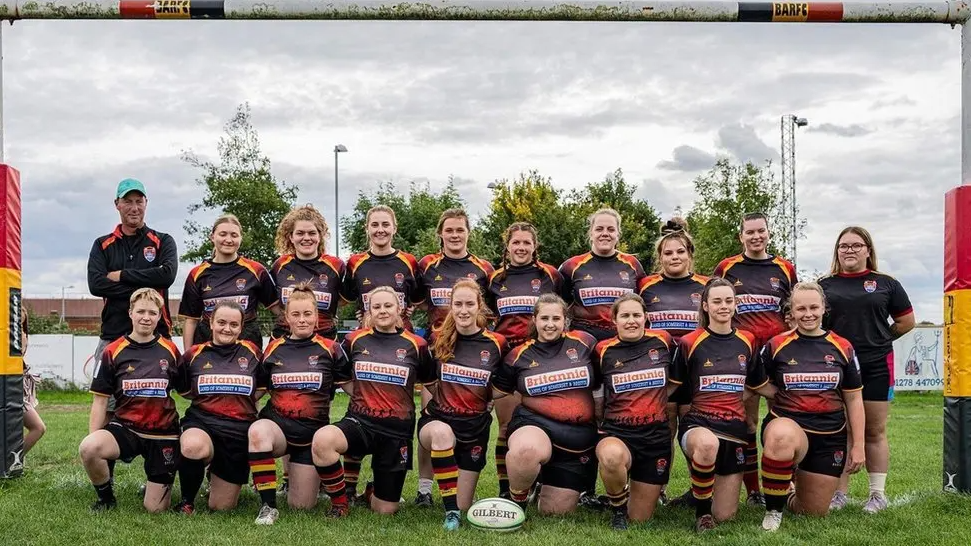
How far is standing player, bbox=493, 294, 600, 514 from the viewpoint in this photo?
17.8 ft

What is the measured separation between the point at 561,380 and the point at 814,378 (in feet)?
5.07

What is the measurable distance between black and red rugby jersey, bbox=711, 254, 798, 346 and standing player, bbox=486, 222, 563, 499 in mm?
1251

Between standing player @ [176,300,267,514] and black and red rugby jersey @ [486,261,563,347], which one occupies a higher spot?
black and red rugby jersey @ [486,261,563,347]

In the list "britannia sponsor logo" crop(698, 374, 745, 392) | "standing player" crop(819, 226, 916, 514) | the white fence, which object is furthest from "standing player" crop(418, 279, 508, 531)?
the white fence

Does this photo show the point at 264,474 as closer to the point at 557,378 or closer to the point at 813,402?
the point at 557,378

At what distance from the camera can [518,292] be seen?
6.15 m

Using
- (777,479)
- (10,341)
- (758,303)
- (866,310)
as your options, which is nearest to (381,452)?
(777,479)

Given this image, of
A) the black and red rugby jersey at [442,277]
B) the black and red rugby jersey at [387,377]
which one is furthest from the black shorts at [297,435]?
the black and red rugby jersey at [442,277]

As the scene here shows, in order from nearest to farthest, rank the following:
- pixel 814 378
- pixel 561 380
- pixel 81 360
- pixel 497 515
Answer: pixel 497 515
pixel 814 378
pixel 561 380
pixel 81 360

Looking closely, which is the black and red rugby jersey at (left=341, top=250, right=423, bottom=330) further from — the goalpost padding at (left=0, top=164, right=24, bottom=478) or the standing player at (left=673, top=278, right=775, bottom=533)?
the goalpost padding at (left=0, top=164, right=24, bottom=478)

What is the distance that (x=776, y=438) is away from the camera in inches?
206

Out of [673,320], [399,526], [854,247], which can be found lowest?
[399,526]

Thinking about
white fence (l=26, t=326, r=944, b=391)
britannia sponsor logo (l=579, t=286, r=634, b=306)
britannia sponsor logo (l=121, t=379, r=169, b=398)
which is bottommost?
white fence (l=26, t=326, r=944, b=391)

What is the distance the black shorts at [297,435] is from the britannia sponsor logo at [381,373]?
18.1 inches
